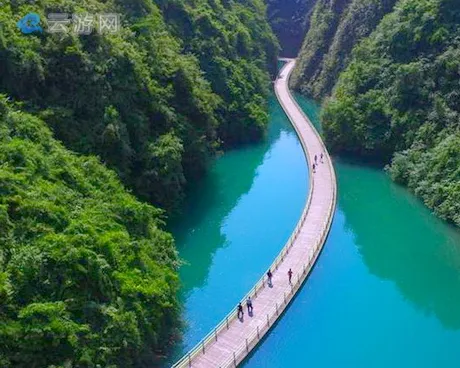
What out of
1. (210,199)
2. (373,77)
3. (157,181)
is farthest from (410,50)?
(157,181)

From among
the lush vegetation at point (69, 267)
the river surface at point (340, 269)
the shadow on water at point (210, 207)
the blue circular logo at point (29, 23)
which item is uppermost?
the blue circular logo at point (29, 23)

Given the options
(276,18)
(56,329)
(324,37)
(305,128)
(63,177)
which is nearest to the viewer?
(56,329)

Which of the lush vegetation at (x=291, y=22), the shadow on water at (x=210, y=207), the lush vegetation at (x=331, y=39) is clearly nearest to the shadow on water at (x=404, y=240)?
the shadow on water at (x=210, y=207)

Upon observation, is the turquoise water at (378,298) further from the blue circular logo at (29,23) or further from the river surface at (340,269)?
the blue circular logo at (29,23)

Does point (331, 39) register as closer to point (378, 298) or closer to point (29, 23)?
point (29, 23)

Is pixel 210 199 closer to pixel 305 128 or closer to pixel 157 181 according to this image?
pixel 157 181

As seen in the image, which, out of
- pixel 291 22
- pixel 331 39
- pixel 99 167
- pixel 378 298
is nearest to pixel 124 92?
pixel 99 167

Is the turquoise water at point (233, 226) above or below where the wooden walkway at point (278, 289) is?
below

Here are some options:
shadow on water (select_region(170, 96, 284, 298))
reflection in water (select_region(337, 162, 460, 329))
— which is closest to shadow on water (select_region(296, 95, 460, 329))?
reflection in water (select_region(337, 162, 460, 329))
